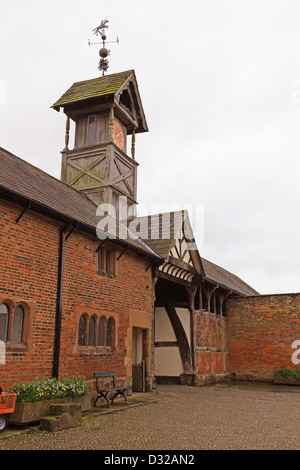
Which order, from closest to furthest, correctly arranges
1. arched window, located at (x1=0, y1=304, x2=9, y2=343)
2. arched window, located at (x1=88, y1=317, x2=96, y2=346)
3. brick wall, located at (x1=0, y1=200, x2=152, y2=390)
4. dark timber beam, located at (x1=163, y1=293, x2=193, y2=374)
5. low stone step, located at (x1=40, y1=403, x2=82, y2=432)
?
low stone step, located at (x1=40, y1=403, x2=82, y2=432) < arched window, located at (x1=0, y1=304, x2=9, y2=343) < brick wall, located at (x1=0, y1=200, x2=152, y2=390) < arched window, located at (x1=88, y1=317, x2=96, y2=346) < dark timber beam, located at (x1=163, y1=293, x2=193, y2=374)

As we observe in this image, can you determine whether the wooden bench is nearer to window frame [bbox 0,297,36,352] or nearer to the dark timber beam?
window frame [bbox 0,297,36,352]

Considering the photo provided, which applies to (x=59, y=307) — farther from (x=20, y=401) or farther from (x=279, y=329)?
(x=279, y=329)

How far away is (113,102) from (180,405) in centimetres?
1250

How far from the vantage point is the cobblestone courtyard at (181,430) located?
610 centimetres

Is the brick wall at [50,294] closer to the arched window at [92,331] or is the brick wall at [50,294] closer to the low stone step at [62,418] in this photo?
the arched window at [92,331]

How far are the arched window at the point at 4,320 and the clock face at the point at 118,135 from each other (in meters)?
11.4

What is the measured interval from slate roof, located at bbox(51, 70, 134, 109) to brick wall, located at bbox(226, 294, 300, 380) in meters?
12.2

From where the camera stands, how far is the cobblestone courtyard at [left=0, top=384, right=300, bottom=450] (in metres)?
6.10

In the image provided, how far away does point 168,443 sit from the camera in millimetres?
6191

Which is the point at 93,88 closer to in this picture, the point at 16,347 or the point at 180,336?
the point at 180,336

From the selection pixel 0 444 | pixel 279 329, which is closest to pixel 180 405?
pixel 0 444

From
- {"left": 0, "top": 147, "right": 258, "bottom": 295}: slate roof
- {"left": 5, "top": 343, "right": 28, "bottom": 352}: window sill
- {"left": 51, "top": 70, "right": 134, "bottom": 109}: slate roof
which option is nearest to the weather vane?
{"left": 51, "top": 70, "right": 134, "bottom": 109}: slate roof

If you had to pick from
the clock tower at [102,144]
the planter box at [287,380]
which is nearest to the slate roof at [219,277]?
the planter box at [287,380]

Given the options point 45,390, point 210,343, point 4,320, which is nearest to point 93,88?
point 210,343
